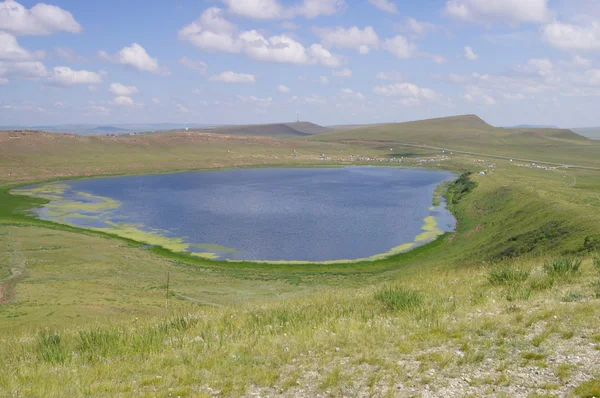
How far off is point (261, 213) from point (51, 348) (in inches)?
2105

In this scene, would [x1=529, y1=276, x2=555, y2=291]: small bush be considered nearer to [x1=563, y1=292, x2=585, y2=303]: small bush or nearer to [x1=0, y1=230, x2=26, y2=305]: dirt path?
[x1=563, y1=292, x2=585, y2=303]: small bush

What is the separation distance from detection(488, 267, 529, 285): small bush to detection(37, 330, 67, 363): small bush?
11.9 m

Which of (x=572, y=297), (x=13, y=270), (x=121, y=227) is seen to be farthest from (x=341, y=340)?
(x=121, y=227)

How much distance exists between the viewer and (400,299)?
12.3 metres

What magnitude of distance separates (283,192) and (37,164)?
6864 centimetres

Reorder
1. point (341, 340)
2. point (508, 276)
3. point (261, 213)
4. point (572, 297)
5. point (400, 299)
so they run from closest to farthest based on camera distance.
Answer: point (341, 340)
point (572, 297)
point (400, 299)
point (508, 276)
point (261, 213)

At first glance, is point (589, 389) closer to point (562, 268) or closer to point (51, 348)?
point (562, 268)

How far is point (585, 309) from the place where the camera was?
33.1ft

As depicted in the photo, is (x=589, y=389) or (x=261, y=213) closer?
(x=589, y=389)

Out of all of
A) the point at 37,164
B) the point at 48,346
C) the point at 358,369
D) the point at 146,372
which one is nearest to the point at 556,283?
the point at 358,369

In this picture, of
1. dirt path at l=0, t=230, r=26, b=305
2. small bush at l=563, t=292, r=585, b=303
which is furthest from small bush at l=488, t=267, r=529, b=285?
dirt path at l=0, t=230, r=26, b=305

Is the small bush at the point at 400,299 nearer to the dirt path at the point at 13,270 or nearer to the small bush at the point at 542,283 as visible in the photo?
the small bush at the point at 542,283

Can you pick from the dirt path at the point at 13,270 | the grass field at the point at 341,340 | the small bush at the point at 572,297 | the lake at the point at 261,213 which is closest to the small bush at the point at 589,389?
the grass field at the point at 341,340

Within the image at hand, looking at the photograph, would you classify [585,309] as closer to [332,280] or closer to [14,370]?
[14,370]
